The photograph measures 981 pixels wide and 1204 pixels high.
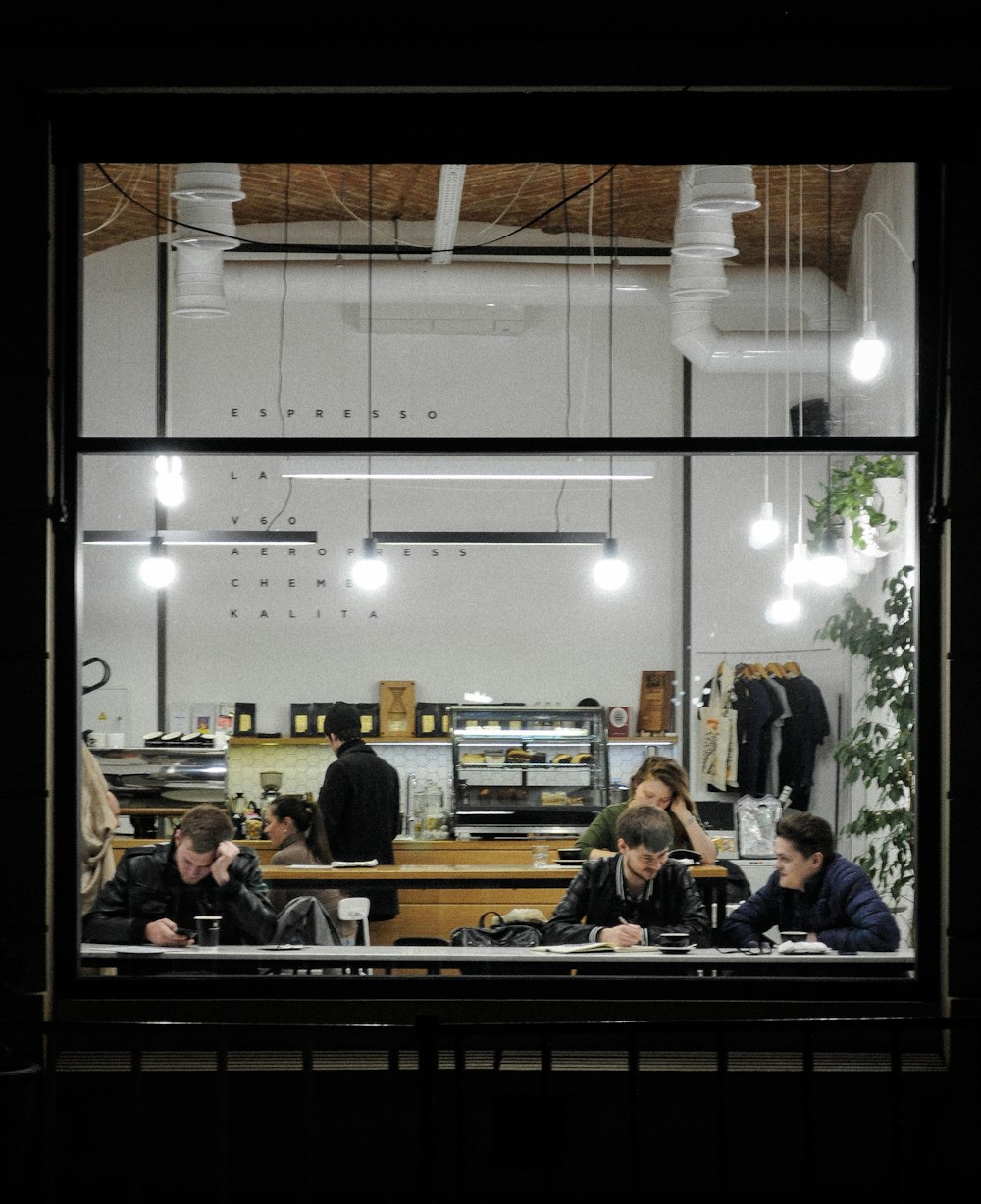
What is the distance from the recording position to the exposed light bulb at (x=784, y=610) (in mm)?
10836

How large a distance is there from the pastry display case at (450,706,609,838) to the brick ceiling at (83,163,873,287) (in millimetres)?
3703

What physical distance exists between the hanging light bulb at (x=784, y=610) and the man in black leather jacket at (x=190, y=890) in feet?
18.0

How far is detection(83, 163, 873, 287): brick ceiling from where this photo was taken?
6328 mm

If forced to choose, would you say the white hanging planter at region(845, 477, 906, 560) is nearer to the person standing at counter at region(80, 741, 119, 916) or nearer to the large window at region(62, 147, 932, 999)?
the large window at region(62, 147, 932, 999)

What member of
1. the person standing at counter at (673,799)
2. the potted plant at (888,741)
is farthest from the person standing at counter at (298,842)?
the potted plant at (888,741)

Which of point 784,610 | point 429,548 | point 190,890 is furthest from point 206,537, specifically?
point 190,890

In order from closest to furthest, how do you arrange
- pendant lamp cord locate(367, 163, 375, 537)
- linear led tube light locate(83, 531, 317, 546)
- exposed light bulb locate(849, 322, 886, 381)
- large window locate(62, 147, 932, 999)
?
exposed light bulb locate(849, 322, 886, 381), pendant lamp cord locate(367, 163, 375, 537), linear led tube light locate(83, 531, 317, 546), large window locate(62, 147, 932, 999)

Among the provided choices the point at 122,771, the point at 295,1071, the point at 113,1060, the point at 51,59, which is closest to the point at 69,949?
the point at 113,1060

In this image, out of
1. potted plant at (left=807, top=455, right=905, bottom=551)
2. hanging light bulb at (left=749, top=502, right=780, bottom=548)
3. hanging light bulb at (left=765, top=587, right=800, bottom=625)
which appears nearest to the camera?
potted plant at (left=807, top=455, right=905, bottom=551)

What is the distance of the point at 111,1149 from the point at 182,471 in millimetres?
8146

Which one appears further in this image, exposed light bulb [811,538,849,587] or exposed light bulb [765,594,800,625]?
exposed light bulb [765,594,800,625]

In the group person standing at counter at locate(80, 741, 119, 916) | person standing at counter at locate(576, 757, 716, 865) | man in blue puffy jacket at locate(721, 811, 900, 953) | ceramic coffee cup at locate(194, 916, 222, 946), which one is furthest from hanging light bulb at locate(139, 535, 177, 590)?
man in blue puffy jacket at locate(721, 811, 900, 953)

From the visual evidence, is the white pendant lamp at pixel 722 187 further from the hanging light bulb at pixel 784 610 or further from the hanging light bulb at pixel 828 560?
the hanging light bulb at pixel 784 610

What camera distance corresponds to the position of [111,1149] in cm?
500
